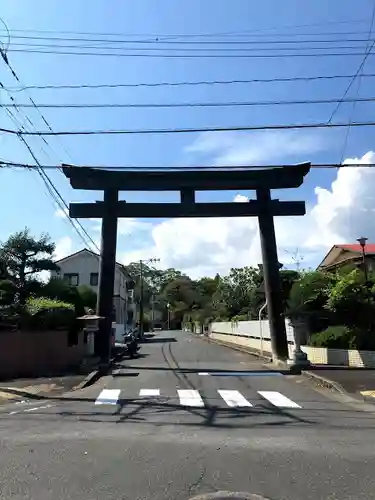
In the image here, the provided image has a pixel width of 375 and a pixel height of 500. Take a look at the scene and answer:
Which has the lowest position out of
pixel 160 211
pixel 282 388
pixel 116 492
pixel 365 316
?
pixel 116 492

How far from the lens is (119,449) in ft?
26.8

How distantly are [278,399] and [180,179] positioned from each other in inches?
572

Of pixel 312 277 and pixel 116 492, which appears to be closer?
pixel 116 492

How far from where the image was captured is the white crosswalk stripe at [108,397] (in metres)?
14.5

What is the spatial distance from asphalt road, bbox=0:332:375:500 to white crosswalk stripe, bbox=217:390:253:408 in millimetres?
48

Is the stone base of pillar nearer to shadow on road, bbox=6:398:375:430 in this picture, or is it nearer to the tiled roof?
shadow on road, bbox=6:398:375:430

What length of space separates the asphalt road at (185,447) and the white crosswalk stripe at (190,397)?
0.05m

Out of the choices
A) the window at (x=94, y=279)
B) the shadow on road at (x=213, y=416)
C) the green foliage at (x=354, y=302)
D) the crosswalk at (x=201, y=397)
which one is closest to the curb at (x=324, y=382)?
the crosswalk at (x=201, y=397)

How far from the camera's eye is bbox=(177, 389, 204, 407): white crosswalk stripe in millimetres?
14148

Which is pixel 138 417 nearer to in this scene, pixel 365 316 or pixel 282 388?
pixel 282 388

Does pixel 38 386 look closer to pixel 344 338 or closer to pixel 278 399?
pixel 278 399

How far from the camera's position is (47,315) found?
2511 centimetres

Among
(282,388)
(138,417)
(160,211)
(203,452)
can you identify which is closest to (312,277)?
(160,211)

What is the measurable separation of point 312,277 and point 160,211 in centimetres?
795
